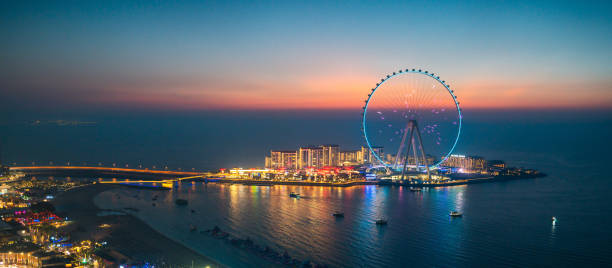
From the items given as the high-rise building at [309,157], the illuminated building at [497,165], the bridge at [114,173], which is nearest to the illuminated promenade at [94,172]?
the bridge at [114,173]

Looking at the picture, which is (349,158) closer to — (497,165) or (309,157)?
(309,157)

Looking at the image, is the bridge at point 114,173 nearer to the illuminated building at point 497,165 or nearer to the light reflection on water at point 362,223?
the light reflection on water at point 362,223

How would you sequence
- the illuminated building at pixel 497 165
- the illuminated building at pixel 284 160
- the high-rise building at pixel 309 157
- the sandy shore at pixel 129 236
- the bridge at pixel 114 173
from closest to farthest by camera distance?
the sandy shore at pixel 129 236 < the bridge at pixel 114 173 < the illuminated building at pixel 497 165 < the illuminated building at pixel 284 160 < the high-rise building at pixel 309 157

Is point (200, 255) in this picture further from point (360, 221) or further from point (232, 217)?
point (360, 221)

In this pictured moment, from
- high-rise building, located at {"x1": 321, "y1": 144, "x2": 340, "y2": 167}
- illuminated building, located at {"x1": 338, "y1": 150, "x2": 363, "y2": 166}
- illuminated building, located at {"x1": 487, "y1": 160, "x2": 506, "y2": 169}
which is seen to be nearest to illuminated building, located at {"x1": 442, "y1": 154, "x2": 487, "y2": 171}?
illuminated building, located at {"x1": 487, "y1": 160, "x2": 506, "y2": 169}

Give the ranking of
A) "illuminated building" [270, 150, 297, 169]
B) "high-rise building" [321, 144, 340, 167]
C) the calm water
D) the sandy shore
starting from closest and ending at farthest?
1. the sandy shore
2. the calm water
3. "illuminated building" [270, 150, 297, 169]
4. "high-rise building" [321, 144, 340, 167]

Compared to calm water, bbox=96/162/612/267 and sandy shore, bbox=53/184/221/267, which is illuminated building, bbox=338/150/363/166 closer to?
calm water, bbox=96/162/612/267
